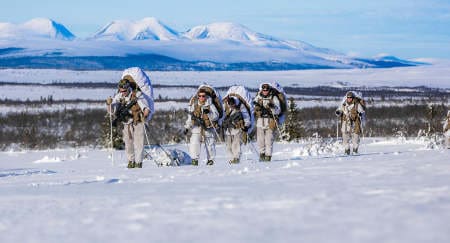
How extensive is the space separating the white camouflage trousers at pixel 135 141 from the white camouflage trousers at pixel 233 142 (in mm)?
2526

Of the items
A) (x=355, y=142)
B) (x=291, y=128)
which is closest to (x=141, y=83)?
(x=355, y=142)

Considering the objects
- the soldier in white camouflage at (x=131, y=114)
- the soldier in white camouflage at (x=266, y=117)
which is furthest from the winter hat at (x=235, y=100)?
the soldier in white camouflage at (x=131, y=114)

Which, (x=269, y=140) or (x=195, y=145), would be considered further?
(x=269, y=140)

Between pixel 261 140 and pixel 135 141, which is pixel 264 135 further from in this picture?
pixel 135 141

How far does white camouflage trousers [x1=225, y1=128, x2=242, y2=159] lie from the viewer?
16.0 meters

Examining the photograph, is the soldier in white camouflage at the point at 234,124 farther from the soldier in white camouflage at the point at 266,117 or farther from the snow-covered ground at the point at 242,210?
the snow-covered ground at the point at 242,210

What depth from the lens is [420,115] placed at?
219ft

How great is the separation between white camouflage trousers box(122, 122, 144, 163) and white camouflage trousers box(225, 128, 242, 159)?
2.53m

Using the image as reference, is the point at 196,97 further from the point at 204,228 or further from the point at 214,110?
the point at 204,228

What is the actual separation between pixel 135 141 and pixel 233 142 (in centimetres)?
277

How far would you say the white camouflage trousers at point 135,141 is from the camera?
14.1 m

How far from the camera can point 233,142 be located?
16.2m

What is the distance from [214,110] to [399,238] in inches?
439

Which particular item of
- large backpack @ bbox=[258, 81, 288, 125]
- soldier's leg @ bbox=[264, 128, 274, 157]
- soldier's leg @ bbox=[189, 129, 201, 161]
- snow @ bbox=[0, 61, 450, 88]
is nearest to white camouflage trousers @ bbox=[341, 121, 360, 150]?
large backpack @ bbox=[258, 81, 288, 125]
